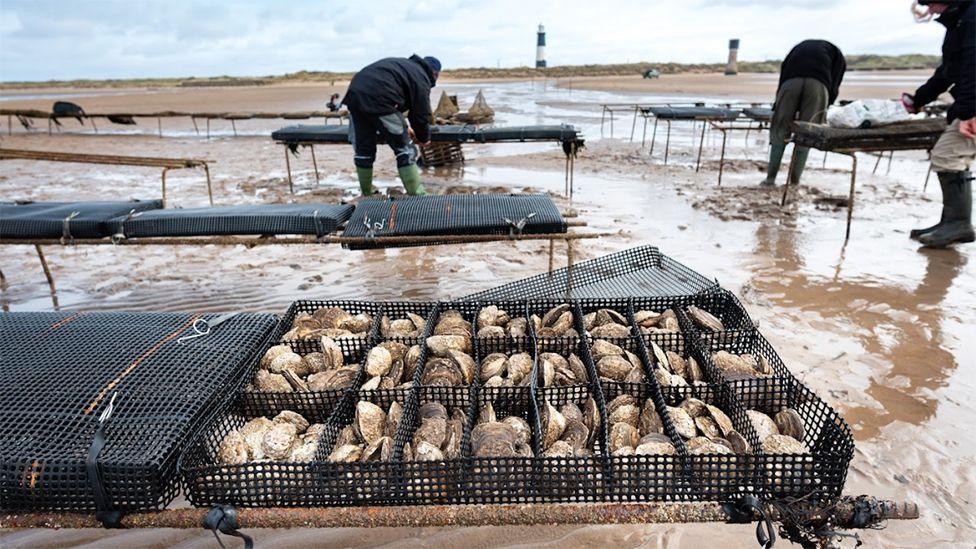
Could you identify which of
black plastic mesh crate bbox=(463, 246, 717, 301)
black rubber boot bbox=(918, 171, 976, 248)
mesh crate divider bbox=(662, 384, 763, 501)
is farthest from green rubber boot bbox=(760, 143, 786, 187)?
mesh crate divider bbox=(662, 384, 763, 501)

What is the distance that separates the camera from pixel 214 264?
18.4 ft

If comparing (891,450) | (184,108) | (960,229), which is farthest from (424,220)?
(184,108)

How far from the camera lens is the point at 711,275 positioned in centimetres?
500

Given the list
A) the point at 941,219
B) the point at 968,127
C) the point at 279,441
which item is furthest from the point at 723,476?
the point at 941,219

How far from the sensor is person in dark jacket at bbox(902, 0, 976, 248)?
472cm

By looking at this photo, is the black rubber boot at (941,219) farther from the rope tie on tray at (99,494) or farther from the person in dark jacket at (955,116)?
the rope tie on tray at (99,494)

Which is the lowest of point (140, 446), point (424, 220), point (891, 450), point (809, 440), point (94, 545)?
point (94, 545)

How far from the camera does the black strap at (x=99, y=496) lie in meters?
1.61

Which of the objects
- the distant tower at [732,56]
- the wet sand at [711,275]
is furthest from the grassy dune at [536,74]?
the wet sand at [711,275]

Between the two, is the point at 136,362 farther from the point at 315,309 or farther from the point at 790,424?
the point at 790,424

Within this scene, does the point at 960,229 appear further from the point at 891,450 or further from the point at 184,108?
the point at 184,108

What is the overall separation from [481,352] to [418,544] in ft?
2.92

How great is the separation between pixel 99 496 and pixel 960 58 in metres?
6.83

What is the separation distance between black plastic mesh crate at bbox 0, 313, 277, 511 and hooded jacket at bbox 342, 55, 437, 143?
370 centimetres
